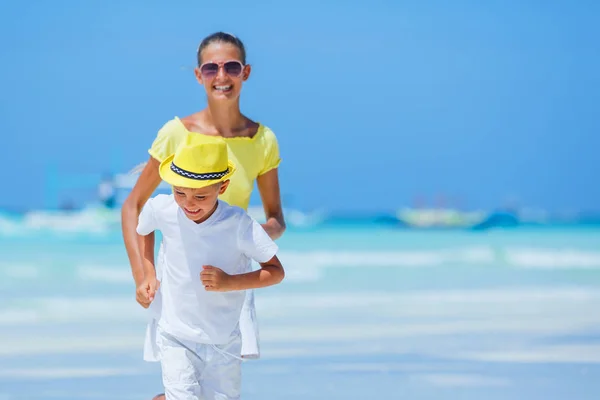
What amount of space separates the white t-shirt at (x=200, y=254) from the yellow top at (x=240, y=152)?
0.40 meters

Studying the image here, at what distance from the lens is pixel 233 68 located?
149 inches

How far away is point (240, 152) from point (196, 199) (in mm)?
636

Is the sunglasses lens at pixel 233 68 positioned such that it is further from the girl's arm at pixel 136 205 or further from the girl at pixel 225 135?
the girl's arm at pixel 136 205

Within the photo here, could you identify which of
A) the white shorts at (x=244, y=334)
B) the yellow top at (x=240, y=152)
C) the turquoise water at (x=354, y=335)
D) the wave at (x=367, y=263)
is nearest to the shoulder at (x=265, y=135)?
the yellow top at (x=240, y=152)

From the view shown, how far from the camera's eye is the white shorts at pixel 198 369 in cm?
333

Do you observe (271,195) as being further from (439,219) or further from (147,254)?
(439,219)

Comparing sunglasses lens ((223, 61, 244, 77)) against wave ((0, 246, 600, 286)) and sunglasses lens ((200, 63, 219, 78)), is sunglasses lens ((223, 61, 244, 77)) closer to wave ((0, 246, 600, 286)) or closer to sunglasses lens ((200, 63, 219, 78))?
sunglasses lens ((200, 63, 219, 78))

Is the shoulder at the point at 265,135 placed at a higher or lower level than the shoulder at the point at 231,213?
higher

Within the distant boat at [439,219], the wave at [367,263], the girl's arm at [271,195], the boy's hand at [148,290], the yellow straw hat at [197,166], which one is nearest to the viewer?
the yellow straw hat at [197,166]

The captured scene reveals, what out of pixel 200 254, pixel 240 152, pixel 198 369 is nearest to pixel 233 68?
pixel 240 152

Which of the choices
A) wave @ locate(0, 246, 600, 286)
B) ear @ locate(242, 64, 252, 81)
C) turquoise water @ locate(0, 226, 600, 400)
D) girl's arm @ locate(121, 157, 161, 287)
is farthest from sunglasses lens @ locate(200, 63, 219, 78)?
wave @ locate(0, 246, 600, 286)

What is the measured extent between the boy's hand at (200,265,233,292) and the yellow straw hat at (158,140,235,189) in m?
0.26

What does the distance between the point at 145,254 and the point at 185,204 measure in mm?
400

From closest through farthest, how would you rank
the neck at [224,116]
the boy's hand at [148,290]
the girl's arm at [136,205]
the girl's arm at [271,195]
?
the boy's hand at [148,290], the girl's arm at [136,205], the neck at [224,116], the girl's arm at [271,195]
